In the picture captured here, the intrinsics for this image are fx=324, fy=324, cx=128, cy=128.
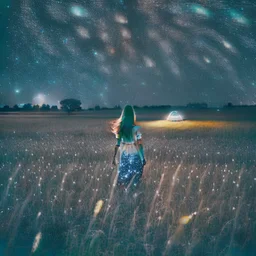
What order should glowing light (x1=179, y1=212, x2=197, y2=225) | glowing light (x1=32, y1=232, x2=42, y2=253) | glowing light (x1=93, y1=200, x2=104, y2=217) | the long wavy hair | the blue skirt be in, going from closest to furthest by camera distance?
glowing light (x1=32, y1=232, x2=42, y2=253) → glowing light (x1=179, y1=212, x2=197, y2=225) → glowing light (x1=93, y1=200, x2=104, y2=217) → the long wavy hair → the blue skirt

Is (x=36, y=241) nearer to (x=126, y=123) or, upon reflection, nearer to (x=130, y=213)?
(x=130, y=213)

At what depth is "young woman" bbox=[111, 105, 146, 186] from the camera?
21.6ft

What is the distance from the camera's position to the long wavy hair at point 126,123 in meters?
6.55

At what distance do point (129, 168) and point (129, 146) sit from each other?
47 cm

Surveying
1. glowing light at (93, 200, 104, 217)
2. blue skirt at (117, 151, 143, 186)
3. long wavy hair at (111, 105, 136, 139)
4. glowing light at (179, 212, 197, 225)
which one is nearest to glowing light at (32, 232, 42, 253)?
glowing light at (93, 200, 104, 217)

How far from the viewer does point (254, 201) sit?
6.41 meters

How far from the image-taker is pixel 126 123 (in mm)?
6598

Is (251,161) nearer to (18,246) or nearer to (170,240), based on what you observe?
(170,240)

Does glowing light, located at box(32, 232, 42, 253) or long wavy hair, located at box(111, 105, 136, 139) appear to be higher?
long wavy hair, located at box(111, 105, 136, 139)

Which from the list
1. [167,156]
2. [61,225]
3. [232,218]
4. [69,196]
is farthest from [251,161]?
[61,225]

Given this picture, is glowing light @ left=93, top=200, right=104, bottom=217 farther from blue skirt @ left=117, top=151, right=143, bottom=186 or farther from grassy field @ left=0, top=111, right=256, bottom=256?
blue skirt @ left=117, top=151, right=143, bottom=186

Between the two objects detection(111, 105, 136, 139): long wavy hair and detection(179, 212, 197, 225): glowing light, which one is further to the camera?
detection(111, 105, 136, 139): long wavy hair

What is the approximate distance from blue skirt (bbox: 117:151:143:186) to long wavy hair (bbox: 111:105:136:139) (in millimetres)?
449

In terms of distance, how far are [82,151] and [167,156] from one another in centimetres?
409
